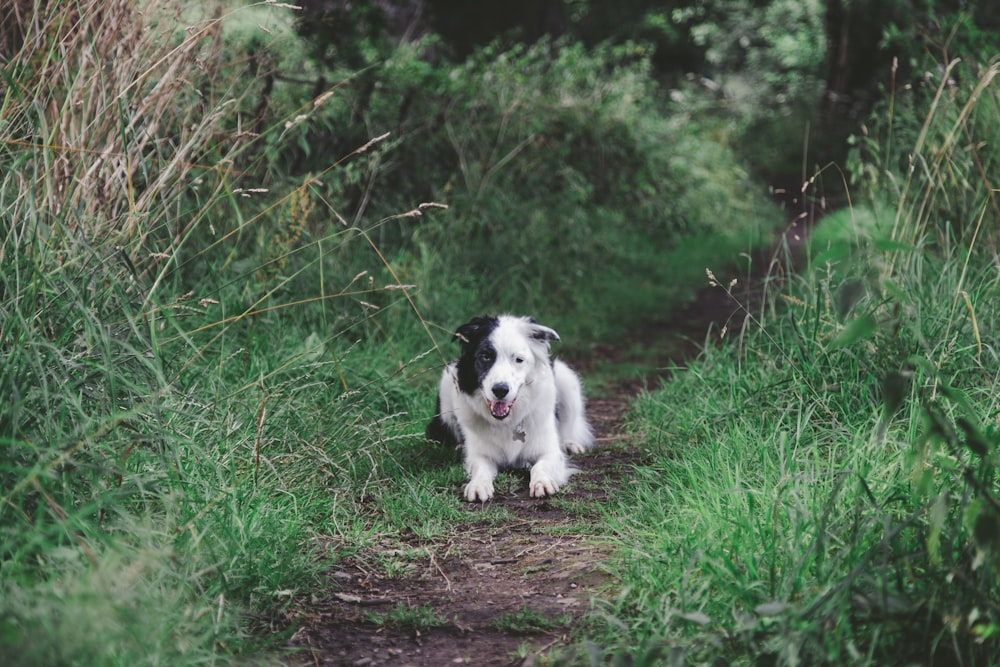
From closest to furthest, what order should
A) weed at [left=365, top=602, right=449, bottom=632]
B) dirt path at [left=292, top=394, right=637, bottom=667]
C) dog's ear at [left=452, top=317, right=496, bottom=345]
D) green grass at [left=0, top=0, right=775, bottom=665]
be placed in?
green grass at [left=0, top=0, right=775, bottom=665] < dirt path at [left=292, top=394, right=637, bottom=667] < weed at [left=365, top=602, right=449, bottom=632] < dog's ear at [left=452, top=317, right=496, bottom=345]

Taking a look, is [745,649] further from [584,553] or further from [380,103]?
[380,103]

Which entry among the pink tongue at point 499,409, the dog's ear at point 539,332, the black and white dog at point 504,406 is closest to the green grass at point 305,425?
the black and white dog at point 504,406

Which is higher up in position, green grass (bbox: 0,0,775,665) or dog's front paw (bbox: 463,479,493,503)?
green grass (bbox: 0,0,775,665)

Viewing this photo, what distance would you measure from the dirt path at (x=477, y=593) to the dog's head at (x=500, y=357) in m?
0.43

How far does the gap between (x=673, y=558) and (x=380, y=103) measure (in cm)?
561

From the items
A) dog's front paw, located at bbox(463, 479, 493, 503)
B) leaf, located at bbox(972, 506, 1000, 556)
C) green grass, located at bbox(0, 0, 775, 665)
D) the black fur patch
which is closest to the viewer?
leaf, located at bbox(972, 506, 1000, 556)

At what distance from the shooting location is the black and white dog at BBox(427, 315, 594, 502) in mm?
4012

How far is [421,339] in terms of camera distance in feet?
18.8

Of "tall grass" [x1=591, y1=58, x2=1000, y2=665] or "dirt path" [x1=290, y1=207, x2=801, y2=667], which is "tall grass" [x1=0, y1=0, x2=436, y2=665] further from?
"tall grass" [x1=591, y1=58, x2=1000, y2=665]

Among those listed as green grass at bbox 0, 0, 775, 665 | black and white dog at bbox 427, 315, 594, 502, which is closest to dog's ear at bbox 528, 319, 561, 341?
black and white dog at bbox 427, 315, 594, 502

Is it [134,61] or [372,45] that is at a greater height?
[134,61]

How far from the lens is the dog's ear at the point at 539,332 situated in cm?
429

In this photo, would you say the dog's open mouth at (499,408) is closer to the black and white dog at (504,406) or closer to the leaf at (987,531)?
the black and white dog at (504,406)

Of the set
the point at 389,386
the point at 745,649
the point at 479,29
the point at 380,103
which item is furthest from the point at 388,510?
the point at 479,29
